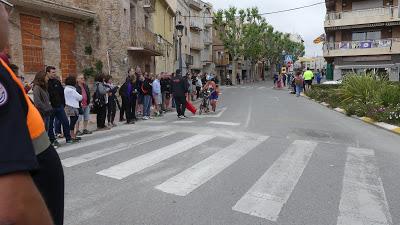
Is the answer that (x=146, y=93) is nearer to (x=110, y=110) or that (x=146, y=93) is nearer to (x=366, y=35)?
(x=110, y=110)

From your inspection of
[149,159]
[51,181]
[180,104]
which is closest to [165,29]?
[180,104]

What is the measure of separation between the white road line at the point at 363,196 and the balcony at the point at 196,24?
49.7 m

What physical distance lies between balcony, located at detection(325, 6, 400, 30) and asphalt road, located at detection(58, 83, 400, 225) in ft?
108

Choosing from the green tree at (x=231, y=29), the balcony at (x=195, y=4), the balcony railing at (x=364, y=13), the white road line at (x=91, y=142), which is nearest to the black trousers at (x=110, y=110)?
the white road line at (x=91, y=142)

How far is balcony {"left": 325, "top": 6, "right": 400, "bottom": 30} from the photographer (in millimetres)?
39625

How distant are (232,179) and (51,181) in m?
4.68

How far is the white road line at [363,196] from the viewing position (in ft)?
14.8

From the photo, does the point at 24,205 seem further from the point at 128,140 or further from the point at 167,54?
the point at 167,54

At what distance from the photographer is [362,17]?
134 ft

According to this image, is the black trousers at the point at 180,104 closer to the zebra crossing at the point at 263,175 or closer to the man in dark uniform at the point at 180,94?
the man in dark uniform at the point at 180,94

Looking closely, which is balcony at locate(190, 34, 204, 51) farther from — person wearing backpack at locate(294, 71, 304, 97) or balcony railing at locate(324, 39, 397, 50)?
person wearing backpack at locate(294, 71, 304, 97)

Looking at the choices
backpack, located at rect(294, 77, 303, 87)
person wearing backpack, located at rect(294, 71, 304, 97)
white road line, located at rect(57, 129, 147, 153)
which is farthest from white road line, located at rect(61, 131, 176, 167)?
backpack, located at rect(294, 77, 303, 87)

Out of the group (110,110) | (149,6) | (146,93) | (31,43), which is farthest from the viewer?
(149,6)

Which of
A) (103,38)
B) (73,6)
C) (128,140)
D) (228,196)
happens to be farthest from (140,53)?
(228,196)
